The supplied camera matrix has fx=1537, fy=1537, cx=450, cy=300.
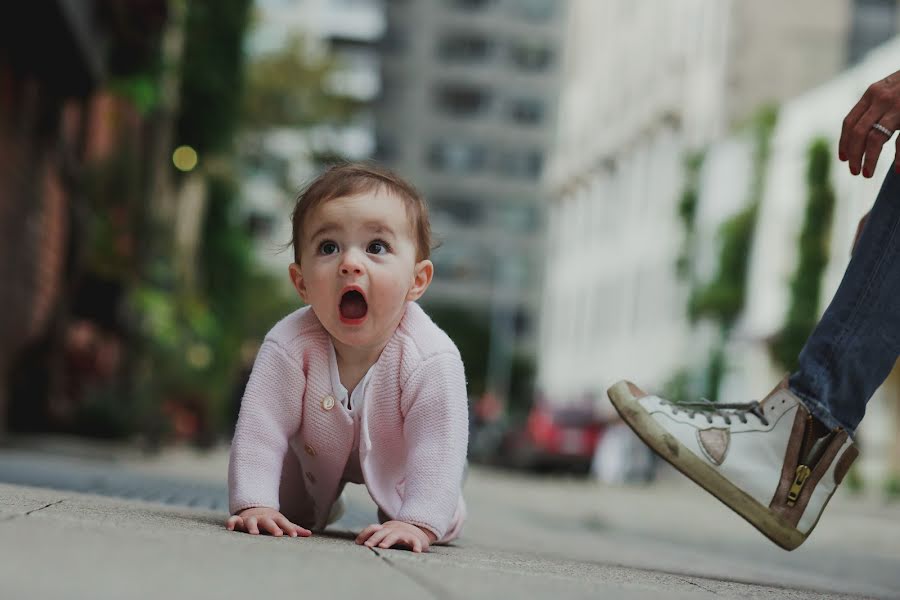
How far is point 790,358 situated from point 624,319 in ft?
54.1

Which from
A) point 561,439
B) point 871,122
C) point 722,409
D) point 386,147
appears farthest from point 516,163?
point 871,122

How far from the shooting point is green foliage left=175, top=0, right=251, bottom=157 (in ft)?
82.8

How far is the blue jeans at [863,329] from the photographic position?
4367mm

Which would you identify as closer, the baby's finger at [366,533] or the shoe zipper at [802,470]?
the baby's finger at [366,533]

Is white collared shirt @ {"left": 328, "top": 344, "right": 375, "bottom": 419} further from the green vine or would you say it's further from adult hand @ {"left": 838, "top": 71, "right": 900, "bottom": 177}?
the green vine

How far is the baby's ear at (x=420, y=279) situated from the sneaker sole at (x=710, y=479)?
27.3 inches

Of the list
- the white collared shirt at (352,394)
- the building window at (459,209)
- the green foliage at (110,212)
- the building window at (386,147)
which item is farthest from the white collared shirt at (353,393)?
the building window at (459,209)

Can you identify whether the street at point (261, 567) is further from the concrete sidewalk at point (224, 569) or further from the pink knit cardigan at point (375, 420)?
the pink knit cardigan at point (375, 420)

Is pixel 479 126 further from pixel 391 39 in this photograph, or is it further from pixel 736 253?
pixel 736 253

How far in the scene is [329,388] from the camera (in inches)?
167

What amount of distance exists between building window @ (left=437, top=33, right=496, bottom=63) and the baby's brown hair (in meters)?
90.9

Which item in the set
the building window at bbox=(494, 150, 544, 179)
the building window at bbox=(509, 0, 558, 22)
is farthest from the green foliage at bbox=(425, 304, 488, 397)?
the building window at bbox=(509, 0, 558, 22)

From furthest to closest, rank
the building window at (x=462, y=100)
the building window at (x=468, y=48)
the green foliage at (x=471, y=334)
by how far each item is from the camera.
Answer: the building window at (x=468, y=48), the building window at (x=462, y=100), the green foliage at (x=471, y=334)

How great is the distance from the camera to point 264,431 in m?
4.14
